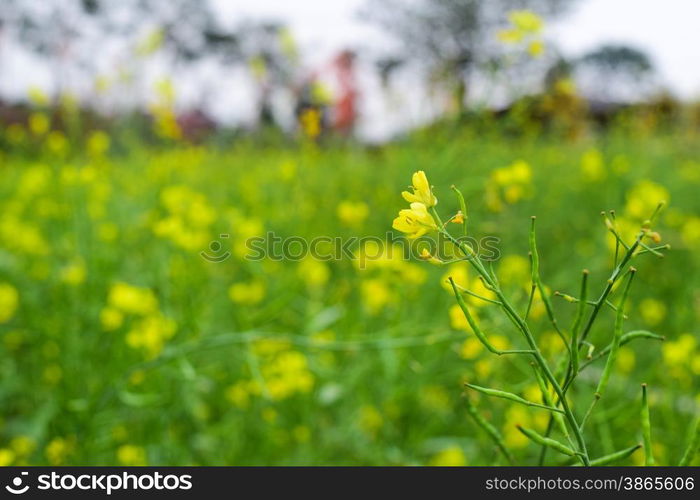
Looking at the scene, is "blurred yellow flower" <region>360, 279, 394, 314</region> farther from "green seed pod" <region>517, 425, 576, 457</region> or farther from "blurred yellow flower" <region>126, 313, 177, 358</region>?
"green seed pod" <region>517, 425, 576, 457</region>

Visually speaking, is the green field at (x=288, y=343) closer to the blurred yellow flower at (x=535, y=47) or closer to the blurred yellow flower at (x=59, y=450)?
the blurred yellow flower at (x=59, y=450)

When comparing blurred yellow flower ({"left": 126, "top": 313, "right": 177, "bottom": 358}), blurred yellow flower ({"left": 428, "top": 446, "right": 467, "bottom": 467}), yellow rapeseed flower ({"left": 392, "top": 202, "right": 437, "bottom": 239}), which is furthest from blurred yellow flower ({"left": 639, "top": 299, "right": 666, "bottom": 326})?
yellow rapeseed flower ({"left": 392, "top": 202, "right": 437, "bottom": 239})

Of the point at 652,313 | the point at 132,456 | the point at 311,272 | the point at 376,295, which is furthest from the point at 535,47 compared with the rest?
the point at 132,456

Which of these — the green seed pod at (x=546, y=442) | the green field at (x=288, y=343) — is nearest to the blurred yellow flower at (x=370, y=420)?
the green field at (x=288, y=343)

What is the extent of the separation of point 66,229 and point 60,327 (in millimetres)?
698

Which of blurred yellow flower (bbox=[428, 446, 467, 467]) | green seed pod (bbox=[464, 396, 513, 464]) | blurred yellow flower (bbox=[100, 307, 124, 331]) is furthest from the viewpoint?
blurred yellow flower (bbox=[100, 307, 124, 331])

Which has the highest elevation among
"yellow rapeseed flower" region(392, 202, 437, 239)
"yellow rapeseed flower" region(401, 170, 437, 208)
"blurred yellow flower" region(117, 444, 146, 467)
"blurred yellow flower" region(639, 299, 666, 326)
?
"yellow rapeseed flower" region(401, 170, 437, 208)

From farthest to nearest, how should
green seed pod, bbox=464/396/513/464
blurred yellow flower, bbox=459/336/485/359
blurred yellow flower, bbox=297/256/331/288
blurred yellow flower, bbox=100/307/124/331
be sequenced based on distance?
blurred yellow flower, bbox=297/256/331/288, blurred yellow flower, bbox=100/307/124/331, blurred yellow flower, bbox=459/336/485/359, green seed pod, bbox=464/396/513/464

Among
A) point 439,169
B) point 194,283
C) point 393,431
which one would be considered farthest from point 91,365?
point 439,169

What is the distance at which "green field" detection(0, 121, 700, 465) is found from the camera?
1.27 metres

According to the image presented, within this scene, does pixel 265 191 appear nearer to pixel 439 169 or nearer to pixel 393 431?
pixel 439 169

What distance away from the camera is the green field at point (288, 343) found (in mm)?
1273

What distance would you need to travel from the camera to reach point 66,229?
2168 mm

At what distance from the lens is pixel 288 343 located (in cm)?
165
